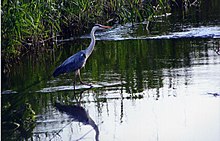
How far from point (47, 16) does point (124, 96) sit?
11.9ft

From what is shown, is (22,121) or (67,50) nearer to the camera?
(22,121)

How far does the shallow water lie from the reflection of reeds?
500mm

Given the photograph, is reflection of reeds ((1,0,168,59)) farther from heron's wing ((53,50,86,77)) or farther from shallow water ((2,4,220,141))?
heron's wing ((53,50,86,77))

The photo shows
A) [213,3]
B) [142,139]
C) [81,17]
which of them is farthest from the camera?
[213,3]

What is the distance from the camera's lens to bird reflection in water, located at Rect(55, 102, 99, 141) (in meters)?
7.23

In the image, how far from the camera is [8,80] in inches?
400

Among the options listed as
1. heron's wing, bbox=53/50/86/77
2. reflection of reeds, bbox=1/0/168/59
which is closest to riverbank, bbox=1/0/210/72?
reflection of reeds, bbox=1/0/168/59

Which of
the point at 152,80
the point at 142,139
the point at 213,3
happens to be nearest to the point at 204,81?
the point at 152,80

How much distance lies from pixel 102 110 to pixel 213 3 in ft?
44.1

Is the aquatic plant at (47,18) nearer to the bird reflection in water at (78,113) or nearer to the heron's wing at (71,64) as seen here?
the heron's wing at (71,64)

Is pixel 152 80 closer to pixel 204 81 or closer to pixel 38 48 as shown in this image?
pixel 204 81

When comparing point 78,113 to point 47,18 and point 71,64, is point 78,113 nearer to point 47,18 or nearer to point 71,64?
point 71,64

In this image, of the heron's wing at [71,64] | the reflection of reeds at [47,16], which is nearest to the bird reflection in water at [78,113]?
the heron's wing at [71,64]

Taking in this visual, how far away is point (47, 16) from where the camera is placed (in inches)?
450
